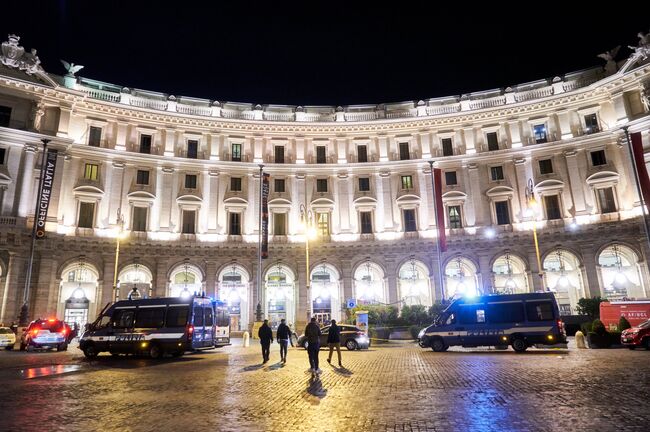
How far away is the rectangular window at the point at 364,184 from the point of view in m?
40.8

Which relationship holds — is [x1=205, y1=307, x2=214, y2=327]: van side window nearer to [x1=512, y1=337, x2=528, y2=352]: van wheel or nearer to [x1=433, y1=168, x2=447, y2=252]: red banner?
[x1=512, y1=337, x2=528, y2=352]: van wheel

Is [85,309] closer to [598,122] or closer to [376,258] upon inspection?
[376,258]

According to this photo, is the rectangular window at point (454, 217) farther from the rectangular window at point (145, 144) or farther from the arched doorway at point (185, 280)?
the rectangular window at point (145, 144)

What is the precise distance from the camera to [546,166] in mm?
38688

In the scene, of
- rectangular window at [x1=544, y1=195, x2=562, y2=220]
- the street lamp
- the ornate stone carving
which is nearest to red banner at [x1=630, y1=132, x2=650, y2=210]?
rectangular window at [x1=544, y1=195, x2=562, y2=220]

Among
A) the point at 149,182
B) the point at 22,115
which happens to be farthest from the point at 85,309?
the point at 22,115

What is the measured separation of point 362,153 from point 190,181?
15.6 meters

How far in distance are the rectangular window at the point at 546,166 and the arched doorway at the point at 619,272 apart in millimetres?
7821

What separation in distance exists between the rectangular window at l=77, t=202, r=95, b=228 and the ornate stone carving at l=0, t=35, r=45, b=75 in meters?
10.7

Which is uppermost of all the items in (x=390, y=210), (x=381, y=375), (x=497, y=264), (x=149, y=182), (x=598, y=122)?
(x=598, y=122)

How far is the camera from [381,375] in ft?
42.3

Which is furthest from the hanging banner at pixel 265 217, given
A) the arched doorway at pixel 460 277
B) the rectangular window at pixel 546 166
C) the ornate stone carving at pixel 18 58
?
the rectangular window at pixel 546 166

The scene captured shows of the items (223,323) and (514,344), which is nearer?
(514,344)

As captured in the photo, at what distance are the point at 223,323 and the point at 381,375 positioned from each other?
39.4 feet
